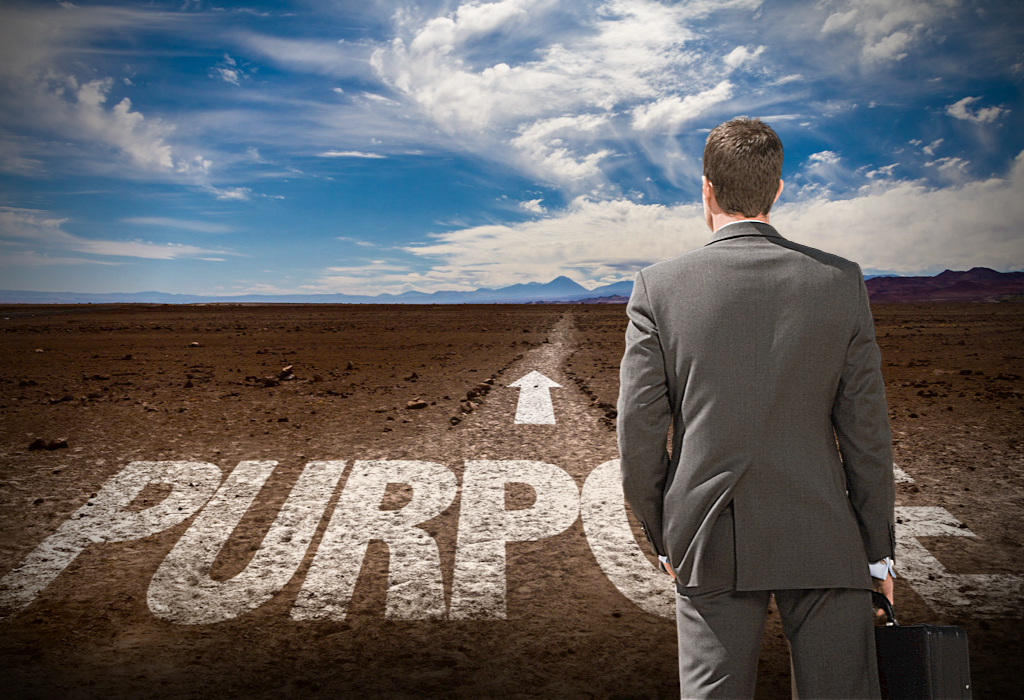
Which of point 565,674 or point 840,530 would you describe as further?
point 565,674

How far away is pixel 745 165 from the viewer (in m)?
1.64

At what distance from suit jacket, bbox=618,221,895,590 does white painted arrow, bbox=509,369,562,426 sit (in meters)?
5.91

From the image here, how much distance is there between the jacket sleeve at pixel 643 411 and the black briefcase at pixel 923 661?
72cm

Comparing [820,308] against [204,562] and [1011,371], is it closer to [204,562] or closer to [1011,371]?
[204,562]

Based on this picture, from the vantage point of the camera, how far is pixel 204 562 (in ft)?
13.6

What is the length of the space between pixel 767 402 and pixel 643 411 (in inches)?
12.5

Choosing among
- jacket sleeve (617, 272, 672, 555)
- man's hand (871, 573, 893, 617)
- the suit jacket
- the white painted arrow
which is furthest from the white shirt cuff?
the white painted arrow

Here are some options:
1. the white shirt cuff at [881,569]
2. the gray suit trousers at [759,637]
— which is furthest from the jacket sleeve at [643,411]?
the white shirt cuff at [881,569]

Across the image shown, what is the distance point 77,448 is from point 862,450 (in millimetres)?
7414

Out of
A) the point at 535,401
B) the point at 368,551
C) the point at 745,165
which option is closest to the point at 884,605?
the point at 745,165

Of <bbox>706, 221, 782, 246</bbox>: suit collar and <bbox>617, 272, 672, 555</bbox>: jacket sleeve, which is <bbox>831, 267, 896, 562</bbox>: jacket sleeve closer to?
<bbox>706, 221, 782, 246</bbox>: suit collar

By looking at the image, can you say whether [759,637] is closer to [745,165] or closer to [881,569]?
[881,569]

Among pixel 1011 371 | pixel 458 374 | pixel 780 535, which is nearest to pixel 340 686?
pixel 780 535

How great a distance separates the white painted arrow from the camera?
774 centimetres
